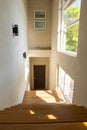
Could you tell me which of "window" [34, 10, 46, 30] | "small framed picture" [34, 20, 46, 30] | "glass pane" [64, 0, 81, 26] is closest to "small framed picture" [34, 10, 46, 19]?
"window" [34, 10, 46, 30]

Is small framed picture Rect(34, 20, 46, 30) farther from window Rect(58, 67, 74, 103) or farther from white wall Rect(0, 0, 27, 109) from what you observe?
white wall Rect(0, 0, 27, 109)

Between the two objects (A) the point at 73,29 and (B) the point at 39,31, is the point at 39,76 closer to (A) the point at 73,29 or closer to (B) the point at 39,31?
(B) the point at 39,31

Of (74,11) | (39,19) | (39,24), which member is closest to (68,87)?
(74,11)

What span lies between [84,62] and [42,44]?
6.00 m

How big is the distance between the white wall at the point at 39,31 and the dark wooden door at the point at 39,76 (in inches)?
65.0

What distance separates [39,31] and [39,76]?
121 inches

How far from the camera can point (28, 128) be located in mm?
1199

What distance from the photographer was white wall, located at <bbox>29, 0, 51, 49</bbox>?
8086 mm

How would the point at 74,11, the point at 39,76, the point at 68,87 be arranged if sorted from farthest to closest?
the point at 39,76, the point at 68,87, the point at 74,11

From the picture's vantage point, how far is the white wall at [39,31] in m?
8.09

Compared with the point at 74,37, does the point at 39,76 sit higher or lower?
lower

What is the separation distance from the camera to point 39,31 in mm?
8281

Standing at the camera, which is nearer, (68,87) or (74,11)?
(74,11)

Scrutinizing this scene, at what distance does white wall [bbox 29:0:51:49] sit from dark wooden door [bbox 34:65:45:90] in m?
1.65
